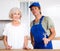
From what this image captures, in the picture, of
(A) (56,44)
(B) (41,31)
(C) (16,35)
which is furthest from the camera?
(A) (56,44)

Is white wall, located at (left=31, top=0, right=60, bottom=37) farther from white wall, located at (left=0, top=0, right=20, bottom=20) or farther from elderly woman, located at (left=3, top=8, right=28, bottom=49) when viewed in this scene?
elderly woman, located at (left=3, top=8, right=28, bottom=49)

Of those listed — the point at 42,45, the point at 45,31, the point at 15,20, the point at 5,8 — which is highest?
the point at 5,8

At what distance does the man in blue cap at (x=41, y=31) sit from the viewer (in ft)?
5.40

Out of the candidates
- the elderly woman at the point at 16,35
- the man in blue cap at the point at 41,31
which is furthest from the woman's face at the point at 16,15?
the man in blue cap at the point at 41,31

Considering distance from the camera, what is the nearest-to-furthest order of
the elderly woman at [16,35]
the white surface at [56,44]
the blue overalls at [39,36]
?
1. the elderly woman at [16,35]
2. the blue overalls at [39,36]
3. the white surface at [56,44]

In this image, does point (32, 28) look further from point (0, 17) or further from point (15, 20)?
point (0, 17)

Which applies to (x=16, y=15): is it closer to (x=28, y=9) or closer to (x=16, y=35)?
(x=16, y=35)

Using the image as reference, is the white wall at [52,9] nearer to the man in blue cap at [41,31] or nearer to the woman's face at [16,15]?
the man in blue cap at [41,31]

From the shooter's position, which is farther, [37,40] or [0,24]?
[0,24]

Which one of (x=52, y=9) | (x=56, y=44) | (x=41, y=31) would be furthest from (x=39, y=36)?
(x=52, y=9)

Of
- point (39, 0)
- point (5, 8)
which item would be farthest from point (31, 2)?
point (5, 8)

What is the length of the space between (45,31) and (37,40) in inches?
4.9

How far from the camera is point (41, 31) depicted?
1.65 meters

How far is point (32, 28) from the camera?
1.73 m
